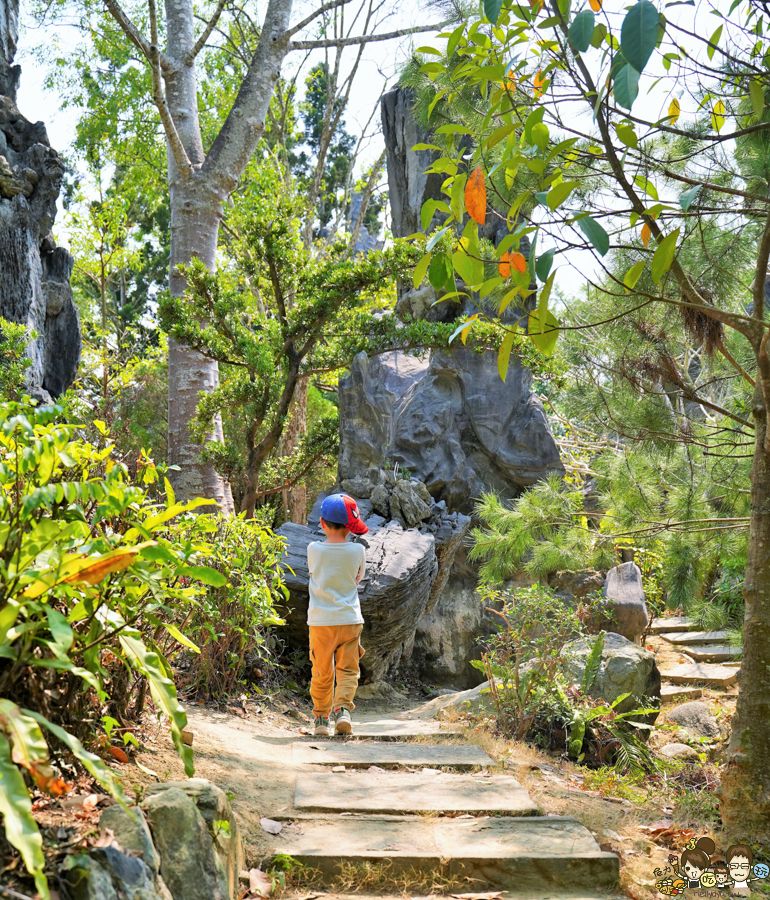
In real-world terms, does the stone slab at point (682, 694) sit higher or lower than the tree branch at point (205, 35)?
lower

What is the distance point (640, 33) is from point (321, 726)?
4.08 metres

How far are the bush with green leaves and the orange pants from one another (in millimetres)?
2298

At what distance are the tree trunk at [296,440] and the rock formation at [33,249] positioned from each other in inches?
148

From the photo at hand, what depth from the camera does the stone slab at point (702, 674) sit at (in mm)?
7658

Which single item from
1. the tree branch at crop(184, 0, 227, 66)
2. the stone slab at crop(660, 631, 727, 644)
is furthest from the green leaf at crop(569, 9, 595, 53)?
the stone slab at crop(660, 631, 727, 644)

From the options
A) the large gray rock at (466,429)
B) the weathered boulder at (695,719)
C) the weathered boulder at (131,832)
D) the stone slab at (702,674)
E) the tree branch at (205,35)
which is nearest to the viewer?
the weathered boulder at (131,832)

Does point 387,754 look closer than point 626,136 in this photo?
No

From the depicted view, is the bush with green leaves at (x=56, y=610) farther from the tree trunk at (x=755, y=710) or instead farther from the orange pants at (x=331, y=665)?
the tree trunk at (x=755, y=710)

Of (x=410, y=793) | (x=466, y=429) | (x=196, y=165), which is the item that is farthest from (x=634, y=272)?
(x=466, y=429)

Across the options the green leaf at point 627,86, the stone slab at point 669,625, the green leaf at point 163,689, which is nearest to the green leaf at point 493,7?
the green leaf at point 627,86

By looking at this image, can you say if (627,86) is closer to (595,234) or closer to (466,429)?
(595,234)

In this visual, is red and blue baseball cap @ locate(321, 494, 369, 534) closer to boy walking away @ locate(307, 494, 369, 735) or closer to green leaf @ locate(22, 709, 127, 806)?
boy walking away @ locate(307, 494, 369, 735)

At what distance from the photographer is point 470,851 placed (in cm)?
239

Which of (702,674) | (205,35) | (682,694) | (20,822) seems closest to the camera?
(20,822)
